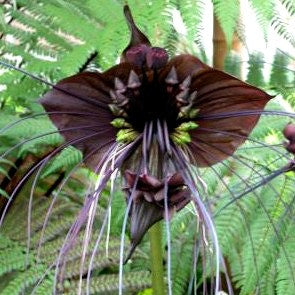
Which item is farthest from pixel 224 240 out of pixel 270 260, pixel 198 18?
pixel 198 18

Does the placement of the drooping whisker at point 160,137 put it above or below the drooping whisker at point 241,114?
below

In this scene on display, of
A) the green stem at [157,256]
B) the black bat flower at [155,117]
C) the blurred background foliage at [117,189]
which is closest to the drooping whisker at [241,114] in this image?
the black bat flower at [155,117]

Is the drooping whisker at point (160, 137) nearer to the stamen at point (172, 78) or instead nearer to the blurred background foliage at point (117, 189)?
the stamen at point (172, 78)

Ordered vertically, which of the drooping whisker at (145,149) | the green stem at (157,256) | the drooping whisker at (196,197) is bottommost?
the green stem at (157,256)

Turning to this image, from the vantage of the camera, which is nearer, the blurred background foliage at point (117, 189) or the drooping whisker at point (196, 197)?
the drooping whisker at point (196, 197)

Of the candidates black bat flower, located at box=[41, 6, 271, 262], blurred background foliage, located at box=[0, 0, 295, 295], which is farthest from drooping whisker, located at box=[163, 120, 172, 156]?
blurred background foliage, located at box=[0, 0, 295, 295]

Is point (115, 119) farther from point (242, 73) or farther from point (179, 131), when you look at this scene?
point (242, 73)
